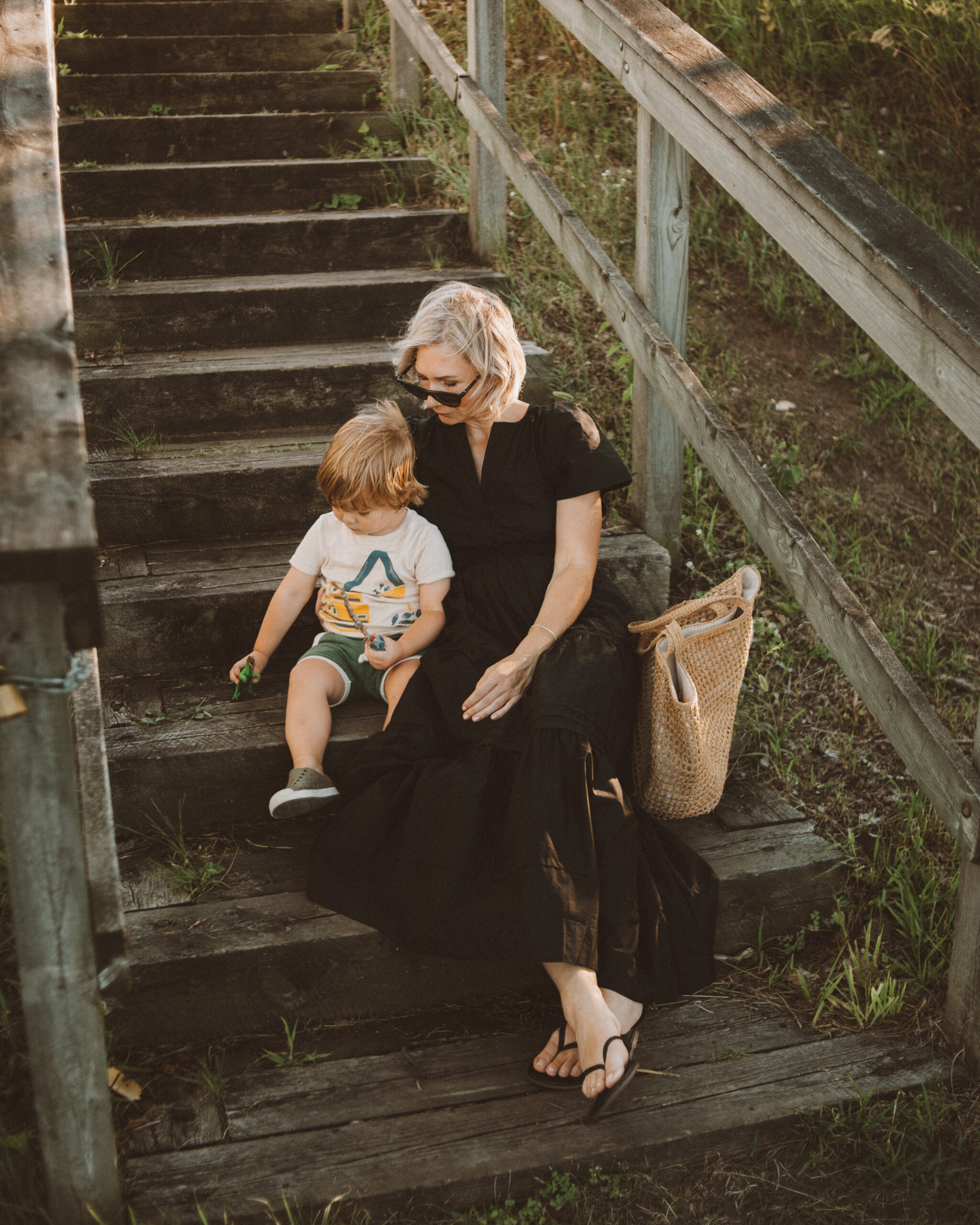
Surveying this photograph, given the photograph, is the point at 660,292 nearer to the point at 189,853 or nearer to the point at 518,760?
the point at 518,760

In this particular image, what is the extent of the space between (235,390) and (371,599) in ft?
3.71

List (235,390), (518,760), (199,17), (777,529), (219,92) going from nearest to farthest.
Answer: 1. (518,760)
2. (777,529)
3. (235,390)
4. (219,92)
5. (199,17)

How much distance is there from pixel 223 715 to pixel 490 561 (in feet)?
2.47

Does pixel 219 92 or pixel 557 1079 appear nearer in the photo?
pixel 557 1079

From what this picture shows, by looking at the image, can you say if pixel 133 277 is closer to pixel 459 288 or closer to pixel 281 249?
pixel 281 249

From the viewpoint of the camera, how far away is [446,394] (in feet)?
8.10

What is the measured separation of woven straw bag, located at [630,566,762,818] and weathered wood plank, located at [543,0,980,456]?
603mm

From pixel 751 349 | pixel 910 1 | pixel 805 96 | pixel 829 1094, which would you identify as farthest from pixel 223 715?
pixel 910 1

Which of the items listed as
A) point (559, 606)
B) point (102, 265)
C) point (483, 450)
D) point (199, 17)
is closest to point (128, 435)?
point (102, 265)

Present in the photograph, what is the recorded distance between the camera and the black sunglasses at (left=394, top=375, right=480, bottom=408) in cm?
247

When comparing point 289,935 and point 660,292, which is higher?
point 660,292

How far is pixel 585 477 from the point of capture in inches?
101

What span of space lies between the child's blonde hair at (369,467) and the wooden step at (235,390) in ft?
2.97

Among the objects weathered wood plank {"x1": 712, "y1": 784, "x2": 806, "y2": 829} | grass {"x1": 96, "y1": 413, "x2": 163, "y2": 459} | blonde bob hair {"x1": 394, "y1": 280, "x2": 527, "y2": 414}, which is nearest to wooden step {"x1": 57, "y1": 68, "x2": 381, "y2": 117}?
grass {"x1": 96, "y1": 413, "x2": 163, "y2": 459}
